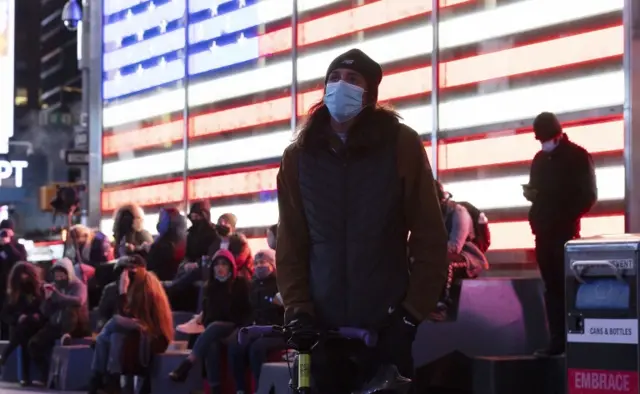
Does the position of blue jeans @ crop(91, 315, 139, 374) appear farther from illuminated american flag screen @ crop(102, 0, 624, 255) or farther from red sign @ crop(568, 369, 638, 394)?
red sign @ crop(568, 369, 638, 394)

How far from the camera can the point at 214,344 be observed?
13414 millimetres

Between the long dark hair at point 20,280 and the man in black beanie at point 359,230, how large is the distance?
13.0 meters

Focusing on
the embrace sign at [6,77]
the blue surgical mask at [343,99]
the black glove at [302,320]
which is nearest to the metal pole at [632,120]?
the blue surgical mask at [343,99]

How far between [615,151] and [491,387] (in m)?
2.36

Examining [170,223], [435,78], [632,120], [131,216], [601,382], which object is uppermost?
[435,78]

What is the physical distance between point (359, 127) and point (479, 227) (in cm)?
740

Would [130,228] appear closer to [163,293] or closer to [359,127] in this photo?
[163,293]

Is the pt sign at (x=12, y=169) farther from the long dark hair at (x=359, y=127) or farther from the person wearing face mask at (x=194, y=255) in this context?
the long dark hair at (x=359, y=127)

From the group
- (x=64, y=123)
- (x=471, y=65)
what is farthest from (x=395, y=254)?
(x=64, y=123)

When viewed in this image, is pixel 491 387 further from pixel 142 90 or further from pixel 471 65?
Result: pixel 142 90

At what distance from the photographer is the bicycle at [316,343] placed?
4848 mm

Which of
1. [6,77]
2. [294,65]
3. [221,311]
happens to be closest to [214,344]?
[221,311]

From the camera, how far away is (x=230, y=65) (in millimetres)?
18578

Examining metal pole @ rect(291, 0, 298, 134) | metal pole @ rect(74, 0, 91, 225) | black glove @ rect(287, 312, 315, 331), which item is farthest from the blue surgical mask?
metal pole @ rect(74, 0, 91, 225)
